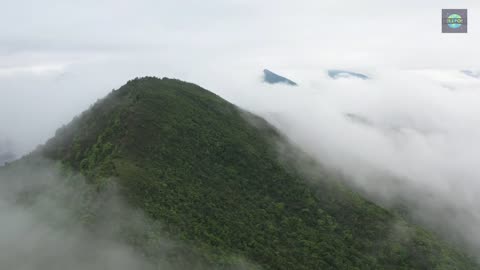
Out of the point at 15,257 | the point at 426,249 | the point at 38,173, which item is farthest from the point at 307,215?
the point at 38,173

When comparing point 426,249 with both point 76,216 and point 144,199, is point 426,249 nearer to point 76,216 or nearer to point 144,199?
point 144,199

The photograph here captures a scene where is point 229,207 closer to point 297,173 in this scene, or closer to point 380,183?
point 297,173

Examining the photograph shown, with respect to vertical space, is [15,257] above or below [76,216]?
below

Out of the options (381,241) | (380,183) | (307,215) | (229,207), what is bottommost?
(380,183)

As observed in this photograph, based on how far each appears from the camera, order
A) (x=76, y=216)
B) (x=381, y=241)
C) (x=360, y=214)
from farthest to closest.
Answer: (x=360, y=214), (x=381, y=241), (x=76, y=216)

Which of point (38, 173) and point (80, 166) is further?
point (38, 173)

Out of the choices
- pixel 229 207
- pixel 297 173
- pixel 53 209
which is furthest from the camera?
pixel 297 173
